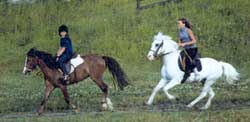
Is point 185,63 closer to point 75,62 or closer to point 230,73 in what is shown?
point 230,73

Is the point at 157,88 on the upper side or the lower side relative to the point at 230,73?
lower

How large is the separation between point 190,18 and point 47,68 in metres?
17.0

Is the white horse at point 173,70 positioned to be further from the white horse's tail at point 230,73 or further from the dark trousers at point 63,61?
the dark trousers at point 63,61

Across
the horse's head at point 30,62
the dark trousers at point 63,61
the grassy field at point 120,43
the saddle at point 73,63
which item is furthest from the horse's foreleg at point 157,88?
the horse's head at point 30,62

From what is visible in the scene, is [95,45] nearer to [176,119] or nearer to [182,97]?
[182,97]

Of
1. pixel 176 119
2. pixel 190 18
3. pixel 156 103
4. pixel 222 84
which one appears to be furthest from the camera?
pixel 190 18

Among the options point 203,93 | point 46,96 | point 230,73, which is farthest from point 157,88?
point 46,96

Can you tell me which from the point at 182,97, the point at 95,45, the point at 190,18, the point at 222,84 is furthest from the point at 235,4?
the point at 182,97

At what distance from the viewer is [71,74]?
18.5m

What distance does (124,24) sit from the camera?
33.7 m

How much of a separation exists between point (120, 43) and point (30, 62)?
14493mm

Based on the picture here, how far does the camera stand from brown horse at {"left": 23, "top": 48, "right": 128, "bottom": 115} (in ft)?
59.0

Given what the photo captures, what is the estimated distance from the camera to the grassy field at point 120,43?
19656 millimetres

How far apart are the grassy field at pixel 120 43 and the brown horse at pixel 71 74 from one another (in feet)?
1.83
